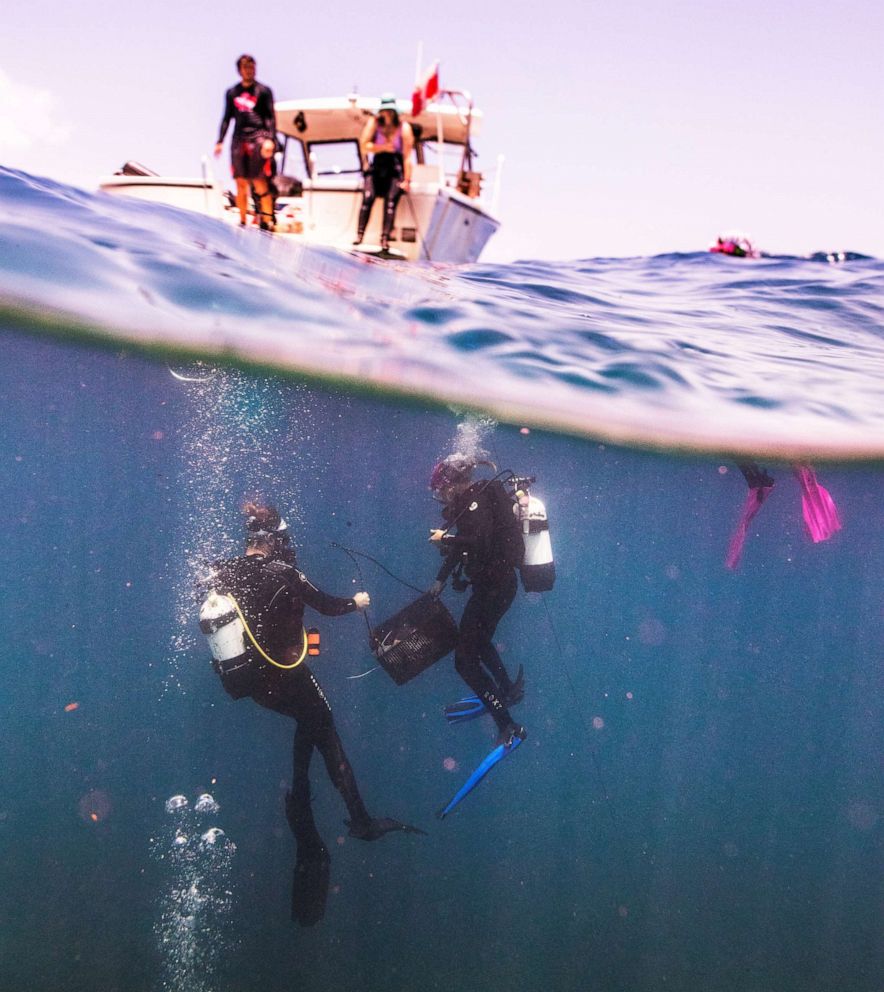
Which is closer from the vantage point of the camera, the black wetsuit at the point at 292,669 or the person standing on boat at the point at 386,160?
the black wetsuit at the point at 292,669

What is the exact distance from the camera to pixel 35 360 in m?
12.2

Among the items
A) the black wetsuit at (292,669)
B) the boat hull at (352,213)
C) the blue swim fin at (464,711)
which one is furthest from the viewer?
the boat hull at (352,213)

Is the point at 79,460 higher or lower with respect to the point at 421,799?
higher

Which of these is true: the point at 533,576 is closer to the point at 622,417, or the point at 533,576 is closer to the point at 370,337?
the point at 370,337

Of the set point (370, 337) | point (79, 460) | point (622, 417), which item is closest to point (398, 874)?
point (622, 417)

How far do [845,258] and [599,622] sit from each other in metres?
41.4

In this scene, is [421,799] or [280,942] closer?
[280,942]

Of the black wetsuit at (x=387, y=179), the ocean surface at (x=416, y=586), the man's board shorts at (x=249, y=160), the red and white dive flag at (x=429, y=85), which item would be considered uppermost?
the red and white dive flag at (x=429, y=85)

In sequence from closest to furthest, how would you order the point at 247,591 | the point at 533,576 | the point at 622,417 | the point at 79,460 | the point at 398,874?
the point at 247,591
the point at 533,576
the point at 622,417
the point at 398,874
the point at 79,460

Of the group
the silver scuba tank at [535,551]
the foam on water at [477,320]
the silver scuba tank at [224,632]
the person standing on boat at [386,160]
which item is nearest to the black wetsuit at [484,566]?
the silver scuba tank at [535,551]

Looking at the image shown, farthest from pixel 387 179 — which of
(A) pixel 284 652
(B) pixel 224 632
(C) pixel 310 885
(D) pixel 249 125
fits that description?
(C) pixel 310 885

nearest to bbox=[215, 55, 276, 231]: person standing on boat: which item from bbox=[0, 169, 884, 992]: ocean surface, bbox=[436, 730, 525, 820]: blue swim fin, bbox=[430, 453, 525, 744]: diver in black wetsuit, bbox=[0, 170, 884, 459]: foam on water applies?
bbox=[0, 170, 884, 459]: foam on water

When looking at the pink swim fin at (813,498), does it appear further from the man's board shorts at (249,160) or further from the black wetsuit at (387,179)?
the man's board shorts at (249,160)

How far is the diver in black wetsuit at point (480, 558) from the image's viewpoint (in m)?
6.55
